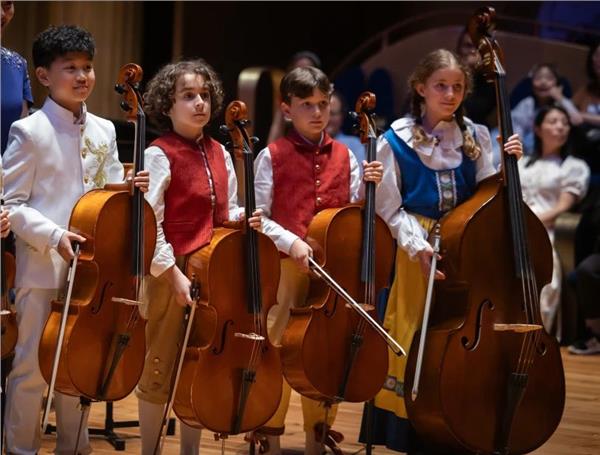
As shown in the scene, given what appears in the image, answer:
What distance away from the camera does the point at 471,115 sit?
6355 mm

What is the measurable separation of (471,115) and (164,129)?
3.38m

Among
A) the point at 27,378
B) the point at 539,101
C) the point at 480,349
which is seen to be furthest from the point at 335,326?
the point at 539,101

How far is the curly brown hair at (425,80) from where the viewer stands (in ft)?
11.3

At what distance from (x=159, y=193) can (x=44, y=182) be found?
30 cm

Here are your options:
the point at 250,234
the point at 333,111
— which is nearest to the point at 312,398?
the point at 250,234

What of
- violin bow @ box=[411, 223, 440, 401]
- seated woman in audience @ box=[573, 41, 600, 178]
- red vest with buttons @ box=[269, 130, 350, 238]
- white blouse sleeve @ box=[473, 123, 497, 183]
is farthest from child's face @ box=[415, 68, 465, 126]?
seated woman in audience @ box=[573, 41, 600, 178]

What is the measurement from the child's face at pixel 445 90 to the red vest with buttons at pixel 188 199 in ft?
2.37

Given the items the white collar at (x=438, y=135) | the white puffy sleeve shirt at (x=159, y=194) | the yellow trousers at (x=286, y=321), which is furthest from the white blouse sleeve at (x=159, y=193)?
the white collar at (x=438, y=135)

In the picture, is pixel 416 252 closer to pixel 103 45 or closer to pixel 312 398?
pixel 312 398

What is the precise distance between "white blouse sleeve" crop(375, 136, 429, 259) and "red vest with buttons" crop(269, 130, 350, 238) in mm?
127

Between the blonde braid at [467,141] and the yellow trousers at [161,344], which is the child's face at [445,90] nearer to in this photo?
the blonde braid at [467,141]

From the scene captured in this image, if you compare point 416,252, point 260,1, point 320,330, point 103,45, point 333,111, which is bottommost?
point 320,330

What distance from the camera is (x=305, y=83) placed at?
340 centimetres

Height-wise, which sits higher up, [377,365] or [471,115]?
[471,115]
